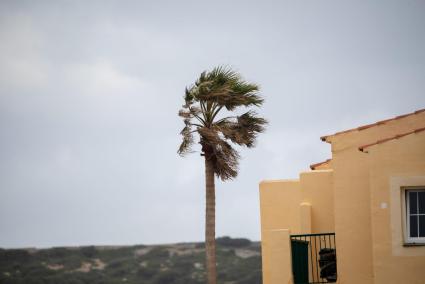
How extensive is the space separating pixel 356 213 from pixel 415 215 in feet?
7.97

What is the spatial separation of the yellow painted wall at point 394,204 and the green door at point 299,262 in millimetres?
3710

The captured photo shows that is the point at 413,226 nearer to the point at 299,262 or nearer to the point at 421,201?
the point at 421,201

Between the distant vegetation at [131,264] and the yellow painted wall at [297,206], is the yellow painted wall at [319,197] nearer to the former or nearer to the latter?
the yellow painted wall at [297,206]

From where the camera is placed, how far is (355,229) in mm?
28562

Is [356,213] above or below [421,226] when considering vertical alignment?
above

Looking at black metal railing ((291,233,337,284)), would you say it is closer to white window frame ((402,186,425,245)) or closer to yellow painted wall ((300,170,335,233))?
yellow painted wall ((300,170,335,233))

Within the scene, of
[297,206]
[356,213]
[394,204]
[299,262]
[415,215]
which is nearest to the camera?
[394,204]

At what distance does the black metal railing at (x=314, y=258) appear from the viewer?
2994cm

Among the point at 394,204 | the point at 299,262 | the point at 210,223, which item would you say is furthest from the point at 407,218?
the point at 210,223

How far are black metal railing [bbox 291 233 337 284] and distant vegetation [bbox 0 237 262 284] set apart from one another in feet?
231

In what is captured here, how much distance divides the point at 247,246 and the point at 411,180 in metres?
106

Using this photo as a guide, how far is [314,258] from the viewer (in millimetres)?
31047

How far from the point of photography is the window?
2641 cm

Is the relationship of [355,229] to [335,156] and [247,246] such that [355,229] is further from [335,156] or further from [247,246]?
[247,246]
